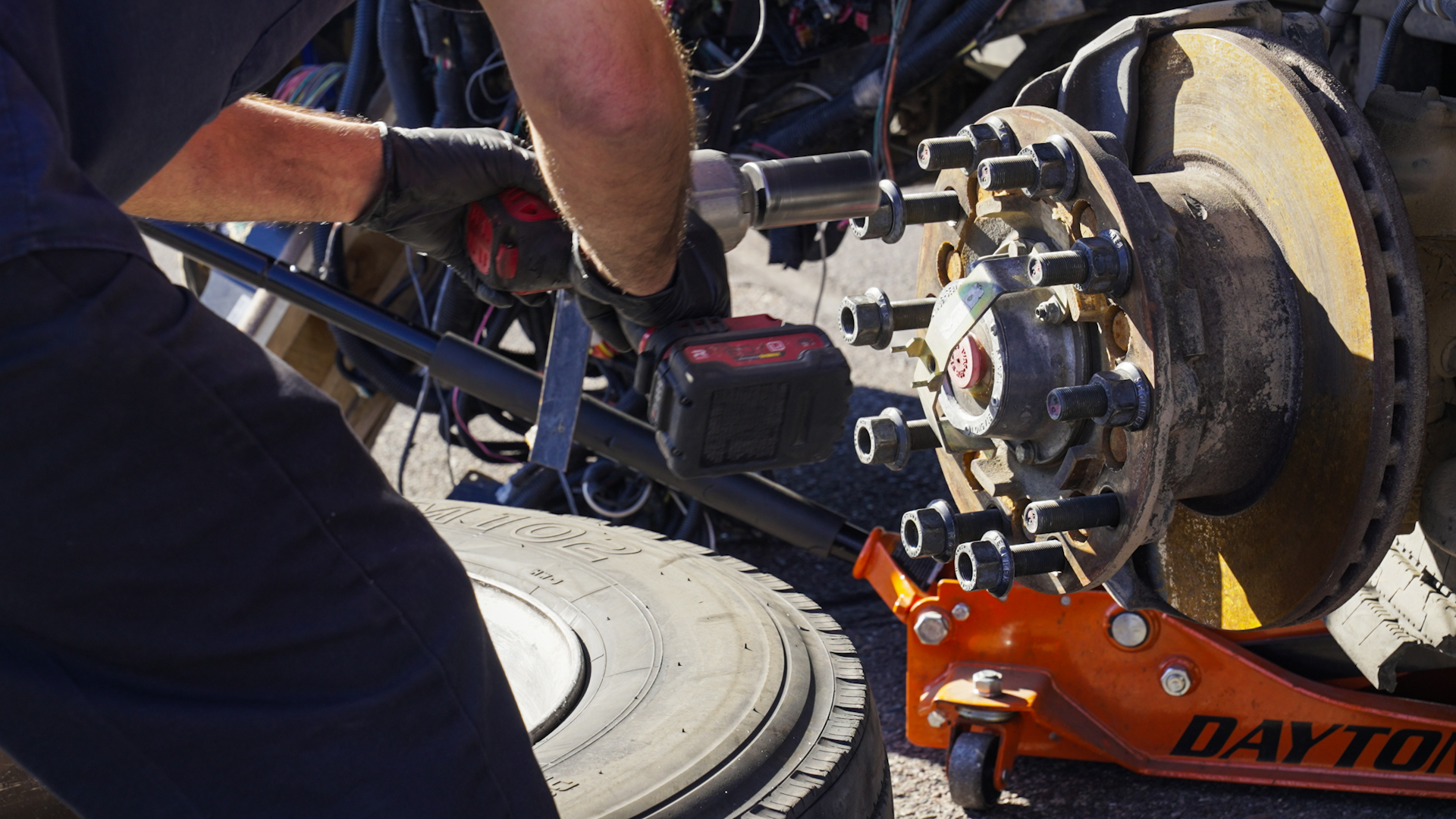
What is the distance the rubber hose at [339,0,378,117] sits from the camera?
8.88 ft

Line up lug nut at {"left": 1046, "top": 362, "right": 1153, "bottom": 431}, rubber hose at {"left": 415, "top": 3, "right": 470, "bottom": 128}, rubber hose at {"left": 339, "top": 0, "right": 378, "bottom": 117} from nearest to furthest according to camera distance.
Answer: lug nut at {"left": 1046, "top": 362, "right": 1153, "bottom": 431}, rubber hose at {"left": 415, "top": 3, "right": 470, "bottom": 128}, rubber hose at {"left": 339, "top": 0, "right": 378, "bottom": 117}

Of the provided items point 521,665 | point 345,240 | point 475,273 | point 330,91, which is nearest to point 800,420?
point 475,273

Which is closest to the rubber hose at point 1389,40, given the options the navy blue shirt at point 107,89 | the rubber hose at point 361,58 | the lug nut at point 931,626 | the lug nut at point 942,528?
the lug nut at point 942,528

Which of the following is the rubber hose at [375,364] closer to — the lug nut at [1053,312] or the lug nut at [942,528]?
the lug nut at [942,528]

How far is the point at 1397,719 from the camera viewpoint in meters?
1.66

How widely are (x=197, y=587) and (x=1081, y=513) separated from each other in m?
0.76

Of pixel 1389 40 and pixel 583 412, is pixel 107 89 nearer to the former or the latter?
pixel 1389 40

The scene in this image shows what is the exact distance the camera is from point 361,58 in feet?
8.93

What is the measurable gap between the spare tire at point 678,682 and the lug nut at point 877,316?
0.44 m

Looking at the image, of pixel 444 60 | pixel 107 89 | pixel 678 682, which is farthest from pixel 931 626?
pixel 444 60

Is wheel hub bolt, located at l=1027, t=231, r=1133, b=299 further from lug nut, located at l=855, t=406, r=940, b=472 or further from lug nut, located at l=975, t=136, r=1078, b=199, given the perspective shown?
lug nut, located at l=855, t=406, r=940, b=472

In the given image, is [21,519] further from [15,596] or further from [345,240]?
[345,240]

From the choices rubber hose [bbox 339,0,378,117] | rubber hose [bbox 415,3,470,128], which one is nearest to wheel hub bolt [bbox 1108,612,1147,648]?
rubber hose [bbox 415,3,470,128]

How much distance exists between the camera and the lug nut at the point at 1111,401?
3.67ft
